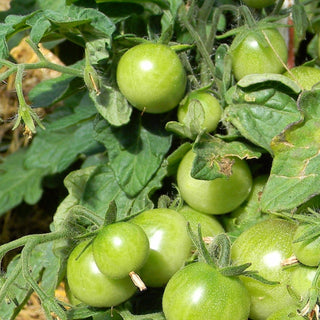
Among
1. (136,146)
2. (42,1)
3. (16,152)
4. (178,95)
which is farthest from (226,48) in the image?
(16,152)

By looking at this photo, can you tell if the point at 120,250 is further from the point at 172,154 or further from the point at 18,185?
the point at 18,185

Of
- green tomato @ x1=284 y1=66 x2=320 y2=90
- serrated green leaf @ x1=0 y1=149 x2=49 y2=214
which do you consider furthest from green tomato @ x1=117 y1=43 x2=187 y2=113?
serrated green leaf @ x1=0 y1=149 x2=49 y2=214

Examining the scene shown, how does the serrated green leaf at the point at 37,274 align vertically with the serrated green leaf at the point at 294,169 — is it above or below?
below

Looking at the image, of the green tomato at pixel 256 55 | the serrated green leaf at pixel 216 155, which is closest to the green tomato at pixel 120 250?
the serrated green leaf at pixel 216 155

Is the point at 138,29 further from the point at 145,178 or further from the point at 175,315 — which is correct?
the point at 175,315

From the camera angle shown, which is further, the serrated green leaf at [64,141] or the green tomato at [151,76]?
the serrated green leaf at [64,141]

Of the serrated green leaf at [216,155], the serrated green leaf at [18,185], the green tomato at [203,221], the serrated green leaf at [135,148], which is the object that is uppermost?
the serrated green leaf at [216,155]

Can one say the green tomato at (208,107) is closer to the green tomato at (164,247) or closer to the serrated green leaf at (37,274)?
the green tomato at (164,247)
